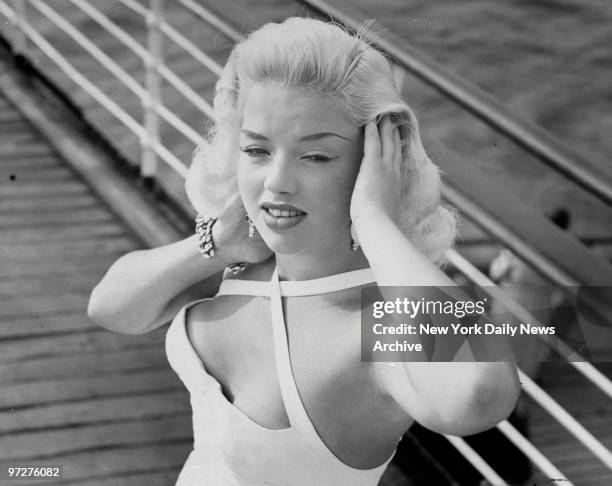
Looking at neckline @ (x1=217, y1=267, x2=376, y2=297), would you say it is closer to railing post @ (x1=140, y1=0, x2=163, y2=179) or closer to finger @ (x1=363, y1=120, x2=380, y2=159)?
finger @ (x1=363, y1=120, x2=380, y2=159)

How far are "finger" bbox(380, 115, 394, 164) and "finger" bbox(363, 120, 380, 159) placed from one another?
0.01 meters

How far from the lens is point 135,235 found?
348 centimetres

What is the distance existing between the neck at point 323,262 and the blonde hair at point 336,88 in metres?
0.10

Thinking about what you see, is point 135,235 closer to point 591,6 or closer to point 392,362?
point 392,362

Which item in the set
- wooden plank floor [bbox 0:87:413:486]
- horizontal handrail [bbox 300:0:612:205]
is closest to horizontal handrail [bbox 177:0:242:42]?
horizontal handrail [bbox 300:0:612:205]

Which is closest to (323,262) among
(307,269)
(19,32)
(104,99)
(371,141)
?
(307,269)

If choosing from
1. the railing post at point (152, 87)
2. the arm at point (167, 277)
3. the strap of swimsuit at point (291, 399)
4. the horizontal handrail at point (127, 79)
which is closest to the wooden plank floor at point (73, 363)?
the railing post at point (152, 87)

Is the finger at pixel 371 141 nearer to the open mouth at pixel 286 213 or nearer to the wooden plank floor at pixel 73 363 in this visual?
the open mouth at pixel 286 213

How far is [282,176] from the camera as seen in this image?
1612mm

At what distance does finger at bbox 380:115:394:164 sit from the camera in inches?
64.2

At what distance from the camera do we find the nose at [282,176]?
1.61 m

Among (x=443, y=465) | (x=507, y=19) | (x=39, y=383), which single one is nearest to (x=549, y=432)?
(x=443, y=465)

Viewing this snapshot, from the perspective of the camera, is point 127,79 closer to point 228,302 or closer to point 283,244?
point 228,302

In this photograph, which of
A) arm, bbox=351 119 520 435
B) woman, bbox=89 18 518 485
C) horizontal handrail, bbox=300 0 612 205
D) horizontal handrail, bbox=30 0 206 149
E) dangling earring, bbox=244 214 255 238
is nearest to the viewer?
arm, bbox=351 119 520 435
